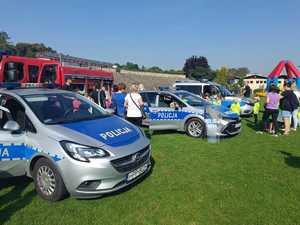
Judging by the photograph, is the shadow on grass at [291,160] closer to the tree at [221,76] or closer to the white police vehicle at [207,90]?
the white police vehicle at [207,90]

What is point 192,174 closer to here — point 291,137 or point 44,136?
point 44,136

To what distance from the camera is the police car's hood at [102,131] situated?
3.98 metres

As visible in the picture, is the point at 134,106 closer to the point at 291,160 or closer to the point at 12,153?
the point at 12,153

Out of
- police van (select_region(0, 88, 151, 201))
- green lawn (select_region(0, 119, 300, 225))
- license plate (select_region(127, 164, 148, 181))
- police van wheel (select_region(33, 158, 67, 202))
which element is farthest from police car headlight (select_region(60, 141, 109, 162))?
green lawn (select_region(0, 119, 300, 225))

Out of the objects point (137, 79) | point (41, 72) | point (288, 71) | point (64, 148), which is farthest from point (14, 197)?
point (137, 79)

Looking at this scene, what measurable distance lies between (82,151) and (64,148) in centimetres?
26

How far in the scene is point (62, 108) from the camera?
4.78 m

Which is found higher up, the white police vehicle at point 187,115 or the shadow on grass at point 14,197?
the white police vehicle at point 187,115

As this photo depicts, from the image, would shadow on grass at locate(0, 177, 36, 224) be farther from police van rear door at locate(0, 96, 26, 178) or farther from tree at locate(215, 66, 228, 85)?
A: tree at locate(215, 66, 228, 85)

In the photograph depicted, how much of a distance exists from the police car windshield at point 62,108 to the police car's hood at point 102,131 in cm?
24

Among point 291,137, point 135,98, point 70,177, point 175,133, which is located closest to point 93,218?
point 70,177

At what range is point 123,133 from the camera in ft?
14.5

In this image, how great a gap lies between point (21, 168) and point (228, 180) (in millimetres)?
3608

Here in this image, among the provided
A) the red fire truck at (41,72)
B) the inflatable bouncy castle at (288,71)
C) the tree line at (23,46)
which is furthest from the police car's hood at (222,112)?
the tree line at (23,46)
